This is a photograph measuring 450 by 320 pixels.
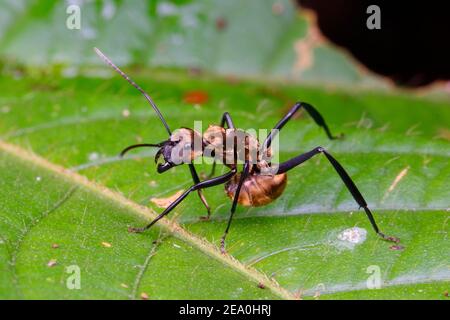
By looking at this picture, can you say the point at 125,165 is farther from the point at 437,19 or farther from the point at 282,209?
the point at 437,19

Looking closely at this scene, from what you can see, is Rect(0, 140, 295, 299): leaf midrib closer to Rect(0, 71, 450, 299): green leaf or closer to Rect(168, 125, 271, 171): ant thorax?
Rect(0, 71, 450, 299): green leaf

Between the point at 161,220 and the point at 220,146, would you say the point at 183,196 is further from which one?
the point at 220,146

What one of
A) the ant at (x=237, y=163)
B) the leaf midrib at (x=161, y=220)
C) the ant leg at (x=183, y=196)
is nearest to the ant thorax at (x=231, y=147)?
the ant at (x=237, y=163)

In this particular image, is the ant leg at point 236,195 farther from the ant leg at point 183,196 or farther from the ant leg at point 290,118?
the ant leg at point 290,118

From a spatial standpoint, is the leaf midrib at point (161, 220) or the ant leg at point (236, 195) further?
the ant leg at point (236, 195)

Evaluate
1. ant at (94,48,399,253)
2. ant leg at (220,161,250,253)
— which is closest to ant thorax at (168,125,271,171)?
ant at (94,48,399,253)

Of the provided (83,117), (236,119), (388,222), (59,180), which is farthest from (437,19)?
(59,180)

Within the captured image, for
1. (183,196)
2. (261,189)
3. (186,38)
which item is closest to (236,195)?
(261,189)
